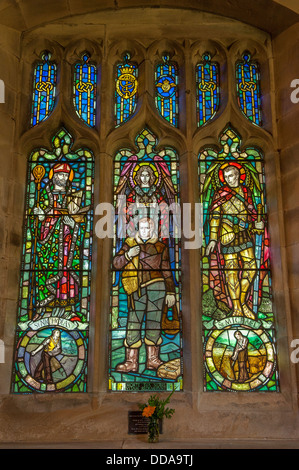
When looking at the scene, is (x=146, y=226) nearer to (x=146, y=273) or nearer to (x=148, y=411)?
(x=146, y=273)

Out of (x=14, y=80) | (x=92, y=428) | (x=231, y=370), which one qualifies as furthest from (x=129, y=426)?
(x=14, y=80)

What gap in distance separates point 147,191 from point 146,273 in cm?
86

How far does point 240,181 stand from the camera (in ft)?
19.6

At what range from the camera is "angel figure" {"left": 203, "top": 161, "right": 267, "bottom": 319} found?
5.54 meters

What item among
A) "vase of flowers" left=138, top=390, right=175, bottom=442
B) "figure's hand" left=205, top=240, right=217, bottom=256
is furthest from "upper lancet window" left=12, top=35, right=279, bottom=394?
"vase of flowers" left=138, top=390, right=175, bottom=442

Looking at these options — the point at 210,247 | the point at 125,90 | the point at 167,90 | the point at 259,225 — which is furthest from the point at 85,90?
the point at 259,225

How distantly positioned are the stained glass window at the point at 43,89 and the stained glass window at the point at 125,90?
685 millimetres

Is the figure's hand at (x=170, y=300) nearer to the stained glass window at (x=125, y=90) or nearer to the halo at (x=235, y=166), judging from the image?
the halo at (x=235, y=166)

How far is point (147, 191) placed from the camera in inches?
233

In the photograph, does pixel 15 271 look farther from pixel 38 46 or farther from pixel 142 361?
pixel 38 46

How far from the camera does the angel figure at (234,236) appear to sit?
5.54 metres

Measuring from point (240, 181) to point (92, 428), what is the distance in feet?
9.08

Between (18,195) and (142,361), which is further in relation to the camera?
(18,195)
